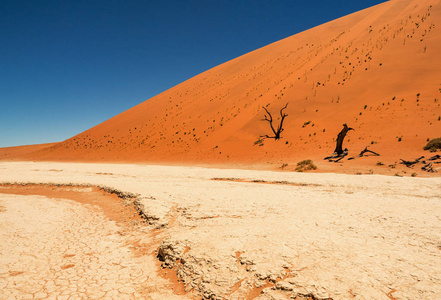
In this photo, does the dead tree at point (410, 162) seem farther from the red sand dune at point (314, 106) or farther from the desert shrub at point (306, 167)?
the desert shrub at point (306, 167)

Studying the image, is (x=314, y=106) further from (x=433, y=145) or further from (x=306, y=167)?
(x=306, y=167)

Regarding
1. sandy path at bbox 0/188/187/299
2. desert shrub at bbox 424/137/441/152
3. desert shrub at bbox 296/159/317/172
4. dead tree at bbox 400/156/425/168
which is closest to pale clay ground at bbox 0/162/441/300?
sandy path at bbox 0/188/187/299

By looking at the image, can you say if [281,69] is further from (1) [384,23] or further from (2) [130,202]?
(2) [130,202]

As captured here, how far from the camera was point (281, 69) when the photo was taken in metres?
34.3

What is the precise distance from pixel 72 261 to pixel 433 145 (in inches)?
666

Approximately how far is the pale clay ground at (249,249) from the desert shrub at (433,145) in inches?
330

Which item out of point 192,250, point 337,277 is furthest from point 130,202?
point 337,277

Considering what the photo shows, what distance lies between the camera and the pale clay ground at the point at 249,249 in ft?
8.64

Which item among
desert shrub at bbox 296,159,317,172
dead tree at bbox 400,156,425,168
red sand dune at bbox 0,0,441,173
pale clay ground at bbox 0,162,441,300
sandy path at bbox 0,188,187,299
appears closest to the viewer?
pale clay ground at bbox 0,162,441,300

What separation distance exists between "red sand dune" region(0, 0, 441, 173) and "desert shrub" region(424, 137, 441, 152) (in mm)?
533

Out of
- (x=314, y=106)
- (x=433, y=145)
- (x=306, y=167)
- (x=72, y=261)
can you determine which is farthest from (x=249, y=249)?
(x=314, y=106)

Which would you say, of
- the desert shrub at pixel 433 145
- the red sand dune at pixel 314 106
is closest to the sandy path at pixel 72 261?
the red sand dune at pixel 314 106

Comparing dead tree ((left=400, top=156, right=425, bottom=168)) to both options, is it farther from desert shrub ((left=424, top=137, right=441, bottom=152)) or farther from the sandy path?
the sandy path

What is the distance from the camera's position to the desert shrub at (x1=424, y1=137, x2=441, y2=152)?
12.4 m
